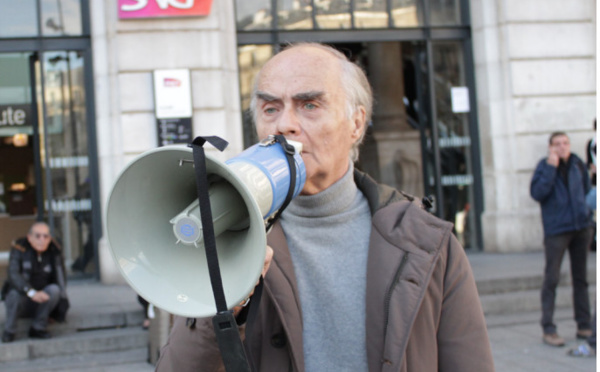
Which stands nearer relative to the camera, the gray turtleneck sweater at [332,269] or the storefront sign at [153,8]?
the gray turtleneck sweater at [332,269]

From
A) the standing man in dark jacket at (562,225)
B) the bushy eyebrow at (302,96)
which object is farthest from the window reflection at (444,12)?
the bushy eyebrow at (302,96)

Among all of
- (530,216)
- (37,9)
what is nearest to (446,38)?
(530,216)

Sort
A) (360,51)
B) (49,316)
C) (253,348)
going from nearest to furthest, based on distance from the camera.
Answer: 1. (253,348)
2. (49,316)
3. (360,51)

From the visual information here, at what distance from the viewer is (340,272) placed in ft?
5.85

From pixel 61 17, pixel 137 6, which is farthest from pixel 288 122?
pixel 61 17

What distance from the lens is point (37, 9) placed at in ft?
27.7

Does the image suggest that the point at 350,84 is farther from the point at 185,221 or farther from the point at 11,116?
the point at 11,116

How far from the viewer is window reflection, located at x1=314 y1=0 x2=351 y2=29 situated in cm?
914

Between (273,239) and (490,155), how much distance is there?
8.14 metres

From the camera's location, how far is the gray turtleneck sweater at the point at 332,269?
1711 mm

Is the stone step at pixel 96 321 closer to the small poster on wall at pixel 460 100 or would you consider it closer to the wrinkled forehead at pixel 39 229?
the wrinkled forehead at pixel 39 229

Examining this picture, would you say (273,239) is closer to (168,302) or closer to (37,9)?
(168,302)

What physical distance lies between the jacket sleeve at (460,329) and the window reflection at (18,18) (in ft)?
26.3

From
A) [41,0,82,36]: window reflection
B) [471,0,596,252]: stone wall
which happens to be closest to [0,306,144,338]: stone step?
[41,0,82,36]: window reflection
